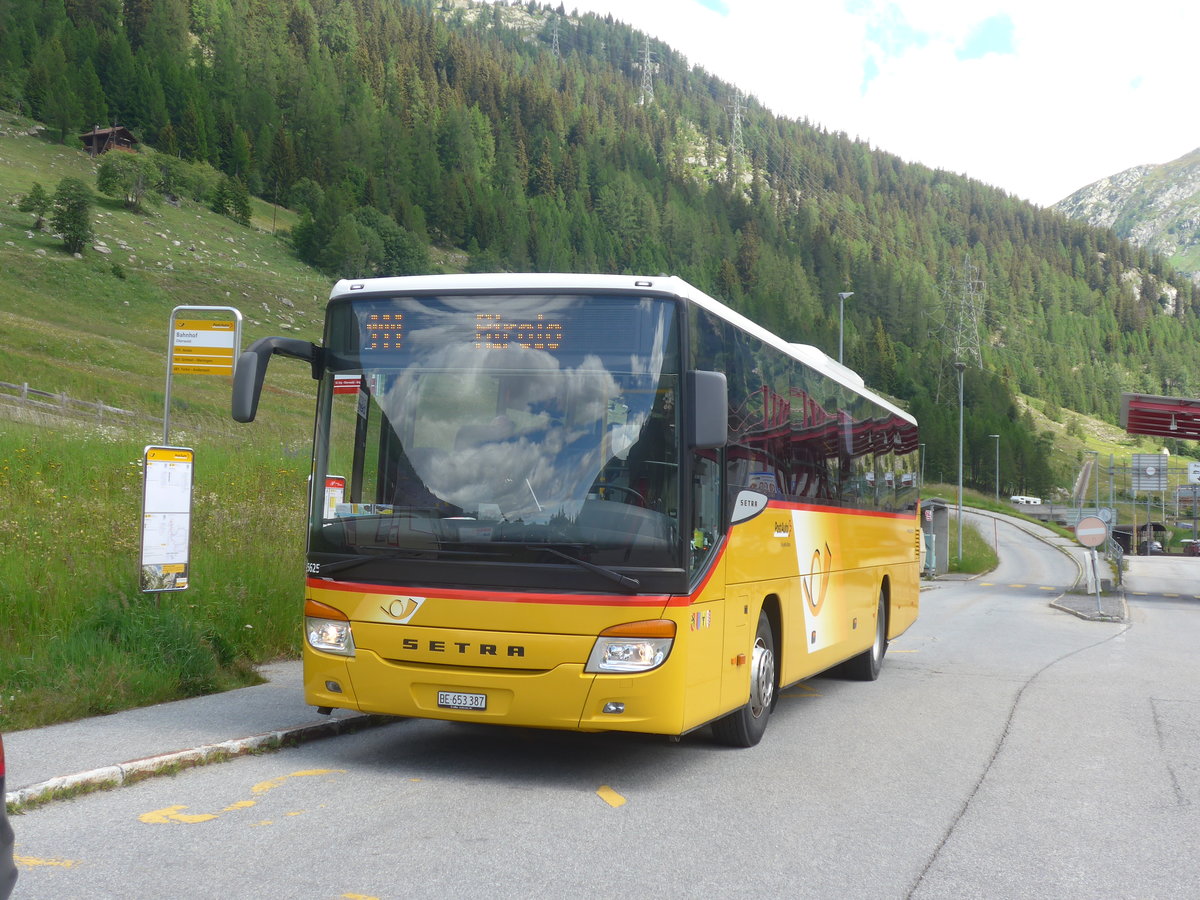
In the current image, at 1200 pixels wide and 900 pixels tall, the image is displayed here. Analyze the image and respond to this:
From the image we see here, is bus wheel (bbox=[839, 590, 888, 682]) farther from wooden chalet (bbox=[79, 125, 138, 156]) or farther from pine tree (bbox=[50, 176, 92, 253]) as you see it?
wooden chalet (bbox=[79, 125, 138, 156])

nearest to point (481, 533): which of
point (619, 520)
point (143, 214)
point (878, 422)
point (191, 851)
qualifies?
point (619, 520)

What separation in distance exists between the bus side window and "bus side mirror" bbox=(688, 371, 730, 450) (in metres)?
0.29

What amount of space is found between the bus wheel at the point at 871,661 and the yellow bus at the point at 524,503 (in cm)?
527

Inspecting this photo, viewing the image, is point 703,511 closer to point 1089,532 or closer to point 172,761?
point 172,761

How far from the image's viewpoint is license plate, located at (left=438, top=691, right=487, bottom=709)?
7.05 m

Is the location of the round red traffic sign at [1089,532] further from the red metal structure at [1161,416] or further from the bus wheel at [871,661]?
the bus wheel at [871,661]

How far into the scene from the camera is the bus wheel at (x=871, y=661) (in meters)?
12.9

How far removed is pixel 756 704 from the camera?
8.61 m

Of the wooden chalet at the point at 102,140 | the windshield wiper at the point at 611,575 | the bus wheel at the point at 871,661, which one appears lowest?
the bus wheel at the point at 871,661

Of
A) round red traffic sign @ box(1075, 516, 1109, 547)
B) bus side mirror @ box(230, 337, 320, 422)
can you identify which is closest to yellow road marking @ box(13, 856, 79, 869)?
bus side mirror @ box(230, 337, 320, 422)

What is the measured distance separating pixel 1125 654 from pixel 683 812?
13741 millimetres

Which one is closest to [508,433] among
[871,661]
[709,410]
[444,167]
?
[709,410]

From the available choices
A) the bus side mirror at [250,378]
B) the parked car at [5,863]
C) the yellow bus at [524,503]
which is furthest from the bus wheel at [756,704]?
the parked car at [5,863]

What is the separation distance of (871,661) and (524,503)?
282 inches
